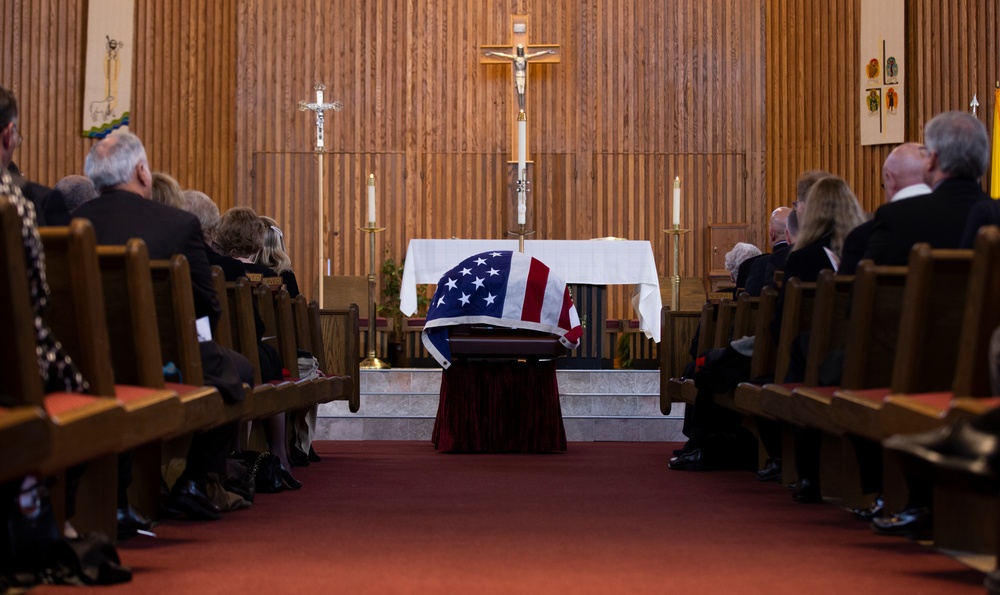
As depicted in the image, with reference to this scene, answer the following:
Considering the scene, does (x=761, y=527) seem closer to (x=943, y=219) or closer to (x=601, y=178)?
(x=943, y=219)

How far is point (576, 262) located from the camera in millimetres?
9305

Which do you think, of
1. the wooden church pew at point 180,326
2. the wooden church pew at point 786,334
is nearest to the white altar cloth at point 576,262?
the wooden church pew at point 786,334

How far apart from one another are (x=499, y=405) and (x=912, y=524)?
341 centimetres

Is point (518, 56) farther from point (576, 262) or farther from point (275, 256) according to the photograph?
point (275, 256)

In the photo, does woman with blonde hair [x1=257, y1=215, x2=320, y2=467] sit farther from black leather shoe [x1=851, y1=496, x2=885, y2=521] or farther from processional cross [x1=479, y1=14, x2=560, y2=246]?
processional cross [x1=479, y1=14, x2=560, y2=246]

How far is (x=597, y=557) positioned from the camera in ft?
10.1

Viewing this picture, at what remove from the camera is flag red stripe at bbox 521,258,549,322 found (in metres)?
6.49

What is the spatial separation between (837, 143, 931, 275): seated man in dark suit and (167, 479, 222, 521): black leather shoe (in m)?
2.18

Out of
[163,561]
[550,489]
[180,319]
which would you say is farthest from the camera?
[550,489]

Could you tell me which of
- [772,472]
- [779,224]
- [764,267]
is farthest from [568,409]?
[772,472]

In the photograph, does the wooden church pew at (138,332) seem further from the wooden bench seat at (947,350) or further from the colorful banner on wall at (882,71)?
Answer: the colorful banner on wall at (882,71)

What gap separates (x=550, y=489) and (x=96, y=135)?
7522 mm

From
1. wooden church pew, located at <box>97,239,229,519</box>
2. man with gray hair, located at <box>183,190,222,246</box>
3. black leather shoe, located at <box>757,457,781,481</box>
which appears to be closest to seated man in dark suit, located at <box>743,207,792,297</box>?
black leather shoe, located at <box>757,457,781,481</box>

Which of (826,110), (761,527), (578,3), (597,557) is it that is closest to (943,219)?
(761,527)
